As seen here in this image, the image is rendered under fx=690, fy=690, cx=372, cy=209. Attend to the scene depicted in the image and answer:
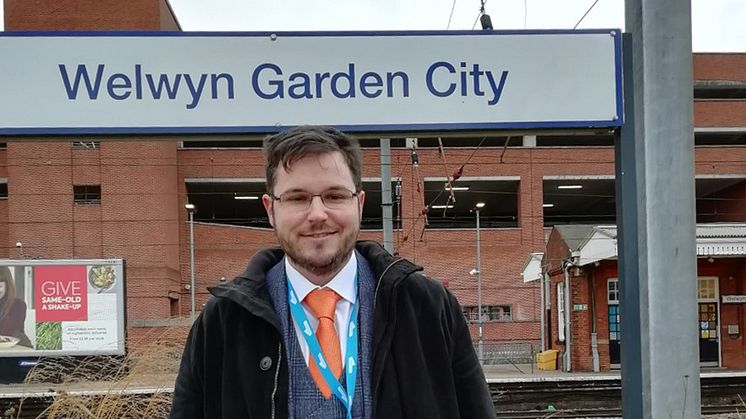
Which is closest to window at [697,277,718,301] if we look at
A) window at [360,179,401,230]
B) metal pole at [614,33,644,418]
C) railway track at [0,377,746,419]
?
railway track at [0,377,746,419]

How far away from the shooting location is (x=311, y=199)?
1994 millimetres

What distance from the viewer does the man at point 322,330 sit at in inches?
77.9

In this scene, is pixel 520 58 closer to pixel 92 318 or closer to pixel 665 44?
pixel 665 44

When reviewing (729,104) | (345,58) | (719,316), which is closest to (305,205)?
(345,58)

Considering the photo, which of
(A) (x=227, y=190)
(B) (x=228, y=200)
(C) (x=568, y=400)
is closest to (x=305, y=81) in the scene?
(C) (x=568, y=400)

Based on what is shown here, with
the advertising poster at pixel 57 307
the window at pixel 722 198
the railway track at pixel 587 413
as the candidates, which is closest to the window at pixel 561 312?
the railway track at pixel 587 413

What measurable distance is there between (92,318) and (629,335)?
20.1m

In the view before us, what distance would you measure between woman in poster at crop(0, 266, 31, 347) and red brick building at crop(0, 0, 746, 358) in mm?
7516

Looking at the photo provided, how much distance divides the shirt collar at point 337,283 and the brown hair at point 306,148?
25 cm

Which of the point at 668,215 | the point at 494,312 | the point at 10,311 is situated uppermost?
the point at 668,215

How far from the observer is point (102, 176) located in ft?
98.8

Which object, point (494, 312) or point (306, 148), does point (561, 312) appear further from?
point (306, 148)

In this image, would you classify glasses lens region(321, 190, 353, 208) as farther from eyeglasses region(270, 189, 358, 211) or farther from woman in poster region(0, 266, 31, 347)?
woman in poster region(0, 266, 31, 347)

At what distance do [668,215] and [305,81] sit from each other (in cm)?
197
